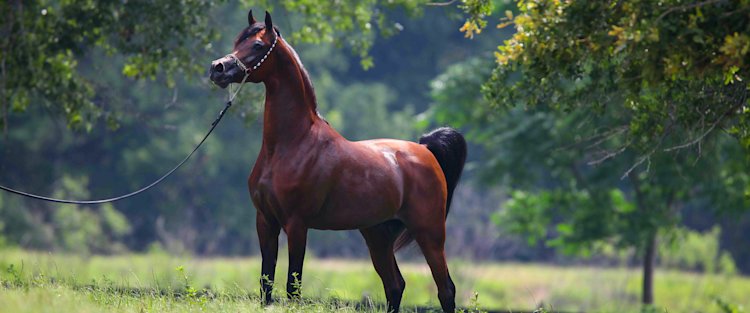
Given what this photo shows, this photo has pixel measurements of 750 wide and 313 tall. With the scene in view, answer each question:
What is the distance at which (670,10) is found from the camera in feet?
24.2

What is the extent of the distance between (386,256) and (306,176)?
1.34 metres

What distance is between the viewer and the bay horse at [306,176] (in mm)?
7965

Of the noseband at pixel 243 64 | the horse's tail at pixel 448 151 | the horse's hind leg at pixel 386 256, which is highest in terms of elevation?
the noseband at pixel 243 64

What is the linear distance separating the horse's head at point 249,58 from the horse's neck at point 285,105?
0.40 ft

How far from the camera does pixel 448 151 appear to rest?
31.6 ft

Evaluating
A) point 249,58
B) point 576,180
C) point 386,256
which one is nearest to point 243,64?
point 249,58

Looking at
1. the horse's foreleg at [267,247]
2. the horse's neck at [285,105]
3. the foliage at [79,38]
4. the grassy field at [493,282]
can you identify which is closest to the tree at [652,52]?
the horse's neck at [285,105]

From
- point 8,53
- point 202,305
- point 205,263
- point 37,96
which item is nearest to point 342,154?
point 202,305

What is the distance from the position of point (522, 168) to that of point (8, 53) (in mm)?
10346

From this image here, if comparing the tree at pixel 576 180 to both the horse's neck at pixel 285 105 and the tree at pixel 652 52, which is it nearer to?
the tree at pixel 652 52

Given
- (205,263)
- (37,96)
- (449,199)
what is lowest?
(205,263)

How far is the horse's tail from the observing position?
31.5 feet

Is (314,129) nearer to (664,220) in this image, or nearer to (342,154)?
(342,154)

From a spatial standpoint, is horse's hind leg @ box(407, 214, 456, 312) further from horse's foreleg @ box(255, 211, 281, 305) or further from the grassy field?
the grassy field
